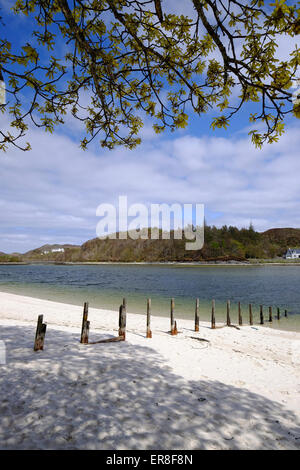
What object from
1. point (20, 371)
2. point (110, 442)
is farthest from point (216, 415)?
point (20, 371)

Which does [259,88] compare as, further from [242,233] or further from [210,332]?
[242,233]

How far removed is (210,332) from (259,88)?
12.9 metres

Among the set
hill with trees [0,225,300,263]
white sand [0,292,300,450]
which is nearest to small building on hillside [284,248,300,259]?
hill with trees [0,225,300,263]

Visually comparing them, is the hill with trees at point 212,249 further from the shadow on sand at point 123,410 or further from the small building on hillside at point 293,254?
the shadow on sand at point 123,410

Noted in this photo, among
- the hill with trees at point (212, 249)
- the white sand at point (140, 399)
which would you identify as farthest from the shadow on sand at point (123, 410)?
the hill with trees at point (212, 249)

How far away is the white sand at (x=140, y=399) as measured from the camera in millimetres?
3654

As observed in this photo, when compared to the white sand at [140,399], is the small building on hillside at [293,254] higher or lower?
higher

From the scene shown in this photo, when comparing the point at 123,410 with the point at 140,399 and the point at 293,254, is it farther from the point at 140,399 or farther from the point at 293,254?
the point at 293,254

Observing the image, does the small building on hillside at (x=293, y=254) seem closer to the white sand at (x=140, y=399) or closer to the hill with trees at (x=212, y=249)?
the hill with trees at (x=212, y=249)

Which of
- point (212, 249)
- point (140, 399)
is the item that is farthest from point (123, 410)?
point (212, 249)

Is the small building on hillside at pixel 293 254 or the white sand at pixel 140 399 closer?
the white sand at pixel 140 399

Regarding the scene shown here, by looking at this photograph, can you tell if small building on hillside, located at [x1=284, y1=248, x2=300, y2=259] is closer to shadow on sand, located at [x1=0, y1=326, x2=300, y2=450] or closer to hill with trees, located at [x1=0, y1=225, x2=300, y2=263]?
hill with trees, located at [x1=0, y1=225, x2=300, y2=263]

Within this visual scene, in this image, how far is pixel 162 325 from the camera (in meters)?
15.2

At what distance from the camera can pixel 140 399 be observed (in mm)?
4723
